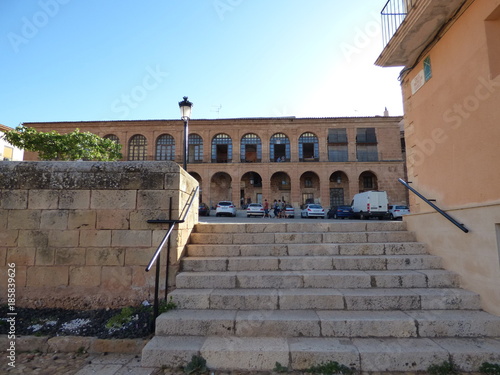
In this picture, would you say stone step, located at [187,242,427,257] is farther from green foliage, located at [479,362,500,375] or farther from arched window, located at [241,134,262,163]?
arched window, located at [241,134,262,163]

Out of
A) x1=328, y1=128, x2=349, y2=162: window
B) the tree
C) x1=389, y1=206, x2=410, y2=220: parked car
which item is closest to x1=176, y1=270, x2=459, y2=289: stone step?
x1=389, y1=206, x2=410, y2=220: parked car

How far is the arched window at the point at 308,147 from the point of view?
32631 millimetres

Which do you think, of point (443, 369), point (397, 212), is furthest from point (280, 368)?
point (397, 212)

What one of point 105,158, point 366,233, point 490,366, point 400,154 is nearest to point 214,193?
point 105,158

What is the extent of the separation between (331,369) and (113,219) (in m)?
3.31

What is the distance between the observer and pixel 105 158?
21484mm

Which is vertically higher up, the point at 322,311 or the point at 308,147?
the point at 308,147

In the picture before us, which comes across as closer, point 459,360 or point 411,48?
point 459,360

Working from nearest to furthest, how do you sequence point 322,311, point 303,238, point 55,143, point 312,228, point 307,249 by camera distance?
1. point 322,311
2. point 307,249
3. point 303,238
4. point 312,228
5. point 55,143

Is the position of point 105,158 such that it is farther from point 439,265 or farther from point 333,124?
point 333,124

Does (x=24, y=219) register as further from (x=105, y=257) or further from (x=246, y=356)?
(x=246, y=356)

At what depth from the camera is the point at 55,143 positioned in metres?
20.3

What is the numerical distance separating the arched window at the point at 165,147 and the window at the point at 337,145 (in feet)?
63.4

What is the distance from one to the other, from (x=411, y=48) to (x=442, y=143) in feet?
5.92
